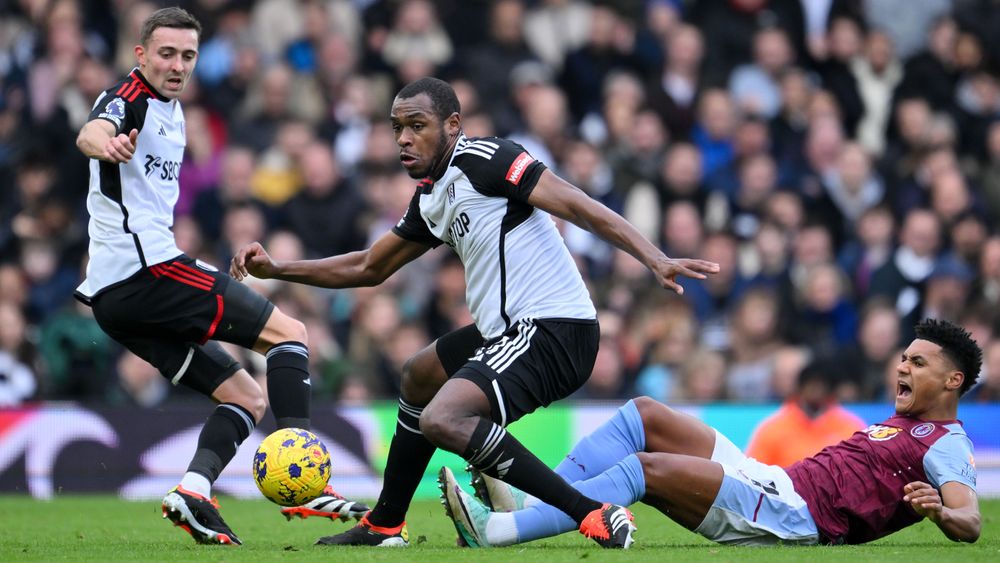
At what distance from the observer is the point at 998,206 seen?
14039 millimetres

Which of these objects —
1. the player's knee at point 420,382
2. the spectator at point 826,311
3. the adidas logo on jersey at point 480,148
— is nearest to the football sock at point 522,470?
the player's knee at point 420,382

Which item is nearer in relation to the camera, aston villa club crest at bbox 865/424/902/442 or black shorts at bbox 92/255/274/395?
aston villa club crest at bbox 865/424/902/442

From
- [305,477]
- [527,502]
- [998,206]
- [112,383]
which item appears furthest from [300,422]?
[998,206]

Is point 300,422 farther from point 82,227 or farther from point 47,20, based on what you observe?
point 47,20

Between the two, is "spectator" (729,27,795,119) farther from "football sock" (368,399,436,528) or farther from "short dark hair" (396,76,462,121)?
"football sock" (368,399,436,528)

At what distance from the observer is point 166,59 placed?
23.5ft

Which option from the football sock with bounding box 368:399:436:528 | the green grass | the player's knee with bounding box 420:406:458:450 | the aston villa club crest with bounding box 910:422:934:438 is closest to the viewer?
the green grass

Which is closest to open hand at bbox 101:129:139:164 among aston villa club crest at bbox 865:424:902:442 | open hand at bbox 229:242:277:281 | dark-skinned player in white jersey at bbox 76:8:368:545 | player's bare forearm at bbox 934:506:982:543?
dark-skinned player in white jersey at bbox 76:8:368:545

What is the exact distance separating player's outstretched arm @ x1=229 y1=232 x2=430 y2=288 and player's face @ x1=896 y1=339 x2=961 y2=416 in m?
2.44

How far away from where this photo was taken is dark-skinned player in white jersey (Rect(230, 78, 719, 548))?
6.35 meters

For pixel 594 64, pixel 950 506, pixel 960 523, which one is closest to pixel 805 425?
pixel 950 506

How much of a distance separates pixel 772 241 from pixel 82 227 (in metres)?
6.08

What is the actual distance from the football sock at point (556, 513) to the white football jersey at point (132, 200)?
215 centimetres

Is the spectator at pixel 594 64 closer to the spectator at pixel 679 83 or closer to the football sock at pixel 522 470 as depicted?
the spectator at pixel 679 83
